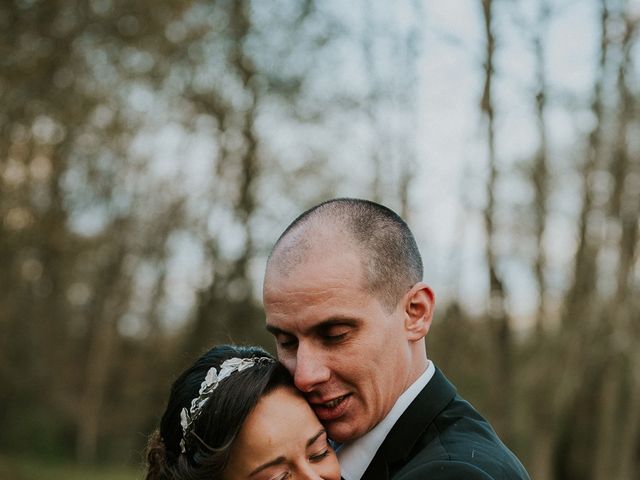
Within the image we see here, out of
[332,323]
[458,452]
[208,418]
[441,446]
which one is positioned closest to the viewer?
[458,452]

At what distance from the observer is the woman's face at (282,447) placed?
3605 mm

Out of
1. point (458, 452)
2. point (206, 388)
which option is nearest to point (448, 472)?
point (458, 452)

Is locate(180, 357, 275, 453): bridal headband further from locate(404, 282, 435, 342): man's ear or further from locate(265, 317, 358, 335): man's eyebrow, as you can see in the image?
locate(404, 282, 435, 342): man's ear

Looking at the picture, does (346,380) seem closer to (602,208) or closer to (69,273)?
(602,208)

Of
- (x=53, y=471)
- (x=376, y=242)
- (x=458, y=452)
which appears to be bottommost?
(x=53, y=471)

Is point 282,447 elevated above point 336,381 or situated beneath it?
situated beneath

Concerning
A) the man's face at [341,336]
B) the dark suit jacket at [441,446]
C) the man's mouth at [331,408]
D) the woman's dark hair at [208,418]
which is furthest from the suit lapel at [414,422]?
the woman's dark hair at [208,418]

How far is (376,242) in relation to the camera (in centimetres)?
370

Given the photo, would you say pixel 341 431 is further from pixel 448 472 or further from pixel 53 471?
pixel 53 471

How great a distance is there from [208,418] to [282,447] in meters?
0.36

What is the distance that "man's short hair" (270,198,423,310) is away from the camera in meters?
3.62

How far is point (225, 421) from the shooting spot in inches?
146

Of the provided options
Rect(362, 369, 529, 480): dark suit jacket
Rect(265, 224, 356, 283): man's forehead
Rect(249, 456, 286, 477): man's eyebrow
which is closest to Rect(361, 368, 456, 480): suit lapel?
Rect(362, 369, 529, 480): dark suit jacket

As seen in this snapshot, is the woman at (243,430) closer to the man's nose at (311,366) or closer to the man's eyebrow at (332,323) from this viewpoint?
the man's nose at (311,366)
